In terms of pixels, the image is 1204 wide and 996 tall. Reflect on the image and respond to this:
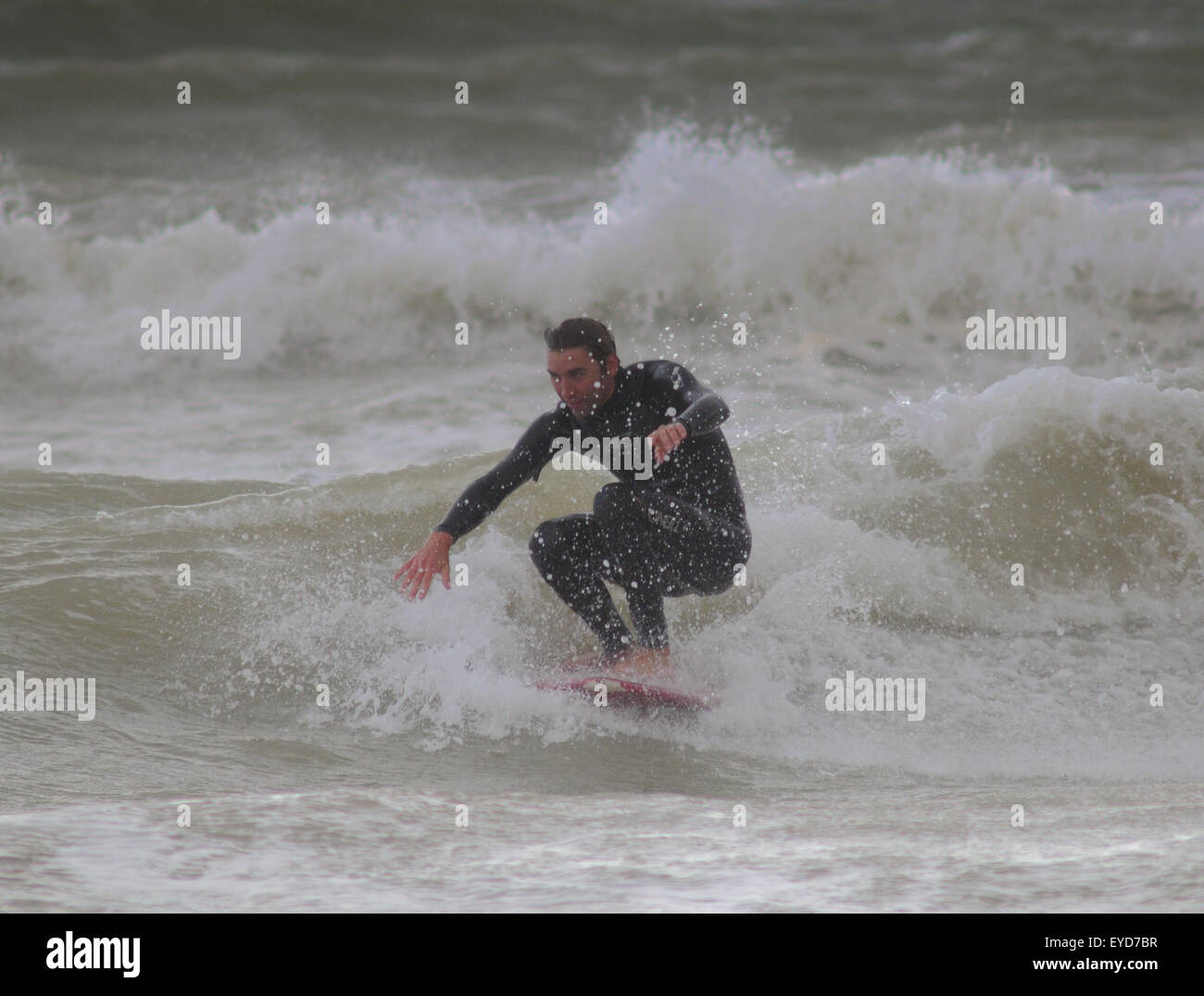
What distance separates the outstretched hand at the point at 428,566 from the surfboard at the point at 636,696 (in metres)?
0.70

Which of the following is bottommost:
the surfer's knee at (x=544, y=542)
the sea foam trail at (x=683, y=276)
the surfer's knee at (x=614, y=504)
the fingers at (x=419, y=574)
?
the fingers at (x=419, y=574)

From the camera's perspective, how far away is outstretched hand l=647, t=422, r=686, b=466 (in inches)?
172

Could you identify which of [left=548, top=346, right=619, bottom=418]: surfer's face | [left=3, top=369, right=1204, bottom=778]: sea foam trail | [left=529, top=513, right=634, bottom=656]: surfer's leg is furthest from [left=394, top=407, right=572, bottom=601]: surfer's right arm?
[left=3, top=369, right=1204, bottom=778]: sea foam trail

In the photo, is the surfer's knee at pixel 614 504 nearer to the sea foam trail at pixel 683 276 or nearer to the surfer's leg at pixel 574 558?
the surfer's leg at pixel 574 558

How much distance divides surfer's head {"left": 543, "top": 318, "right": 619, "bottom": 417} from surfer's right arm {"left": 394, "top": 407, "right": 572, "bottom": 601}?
0.51 feet

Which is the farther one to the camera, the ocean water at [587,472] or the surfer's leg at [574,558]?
the surfer's leg at [574,558]

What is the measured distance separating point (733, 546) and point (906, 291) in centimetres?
983

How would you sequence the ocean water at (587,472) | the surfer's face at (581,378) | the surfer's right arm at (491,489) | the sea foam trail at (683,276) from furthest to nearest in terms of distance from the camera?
1. the sea foam trail at (683,276)
2. the surfer's face at (581,378)
3. the surfer's right arm at (491,489)
4. the ocean water at (587,472)

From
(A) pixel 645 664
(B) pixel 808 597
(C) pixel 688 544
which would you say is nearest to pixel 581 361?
(C) pixel 688 544

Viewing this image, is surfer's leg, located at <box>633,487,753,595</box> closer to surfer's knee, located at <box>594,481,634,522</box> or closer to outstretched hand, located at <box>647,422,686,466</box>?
surfer's knee, located at <box>594,481,634,522</box>

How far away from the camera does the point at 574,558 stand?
522cm

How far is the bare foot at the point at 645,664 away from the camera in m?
5.20

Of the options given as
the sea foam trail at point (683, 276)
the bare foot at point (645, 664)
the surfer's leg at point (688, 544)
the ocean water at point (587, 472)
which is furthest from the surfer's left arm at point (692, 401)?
the sea foam trail at point (683, 276)
